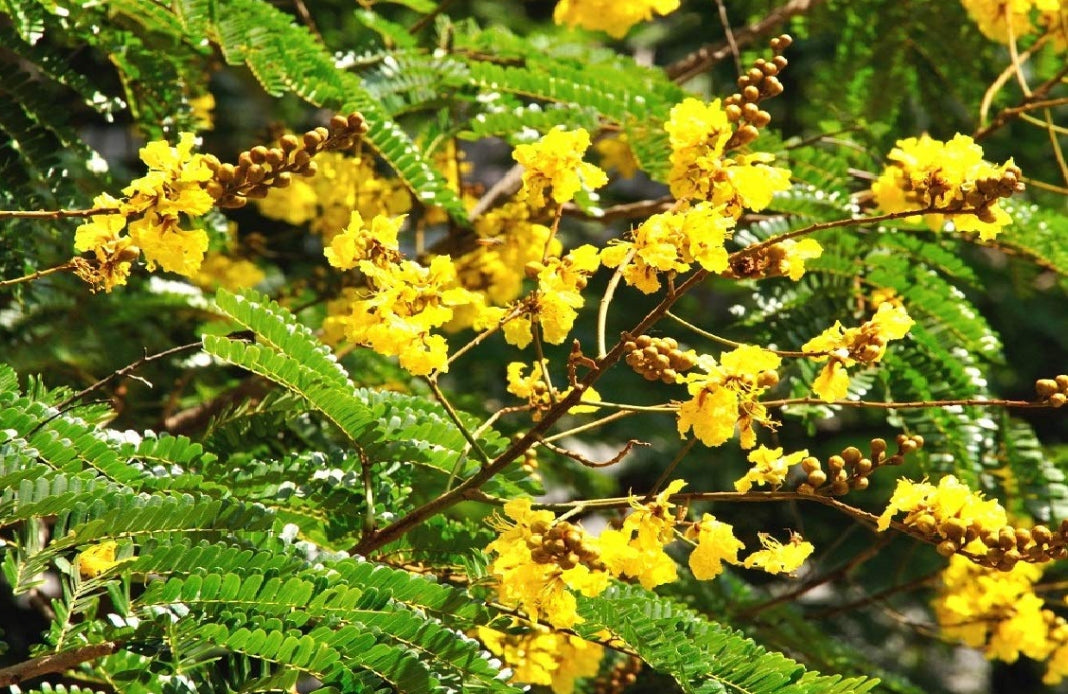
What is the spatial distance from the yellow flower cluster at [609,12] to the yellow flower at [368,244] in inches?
47.7

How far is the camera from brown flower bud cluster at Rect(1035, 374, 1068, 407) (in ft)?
4.96

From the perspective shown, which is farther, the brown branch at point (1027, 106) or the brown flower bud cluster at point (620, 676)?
the brown branch at point (1027, 106)

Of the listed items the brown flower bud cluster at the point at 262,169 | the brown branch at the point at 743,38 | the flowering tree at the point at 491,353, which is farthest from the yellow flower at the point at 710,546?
the brown branch at the point at 743,38

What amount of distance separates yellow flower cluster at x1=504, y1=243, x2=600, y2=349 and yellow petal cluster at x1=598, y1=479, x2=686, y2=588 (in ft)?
0.72

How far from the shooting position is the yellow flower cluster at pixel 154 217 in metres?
1.47

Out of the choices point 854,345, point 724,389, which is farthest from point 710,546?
point 854,345

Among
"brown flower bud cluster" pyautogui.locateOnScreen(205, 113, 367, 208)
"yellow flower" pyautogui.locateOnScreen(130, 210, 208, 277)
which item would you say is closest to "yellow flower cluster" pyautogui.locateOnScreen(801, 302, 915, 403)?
"brown flower bud cluster" pyautogui.locateOnScreen(205, 113, 367, 208)

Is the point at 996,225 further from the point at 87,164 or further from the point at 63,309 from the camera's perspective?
the point at 63,309

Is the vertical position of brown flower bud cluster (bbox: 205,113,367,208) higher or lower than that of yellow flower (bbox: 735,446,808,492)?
higher

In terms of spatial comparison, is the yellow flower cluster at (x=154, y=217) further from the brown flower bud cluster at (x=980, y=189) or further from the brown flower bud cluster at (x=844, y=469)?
the brown flower bud cluster at (x=980, y=189)

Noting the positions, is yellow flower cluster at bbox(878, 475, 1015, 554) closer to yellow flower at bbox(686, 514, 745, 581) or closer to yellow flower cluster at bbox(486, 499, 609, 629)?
yellow flower at bbox(686, 514, 745, 581)

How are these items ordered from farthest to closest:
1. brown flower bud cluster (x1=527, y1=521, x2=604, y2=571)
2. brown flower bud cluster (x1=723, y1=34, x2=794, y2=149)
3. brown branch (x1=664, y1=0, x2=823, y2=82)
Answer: brown branch (x1=664, y1=0, x2=823, y2=82), brown flower bud cluster (x1=723, y1=34, x2=794, y2=149), brown flower bud cluster (x1=527, y1=521, x2=604, y2=571)

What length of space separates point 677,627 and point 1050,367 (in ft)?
13.0

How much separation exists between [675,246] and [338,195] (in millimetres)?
1445
